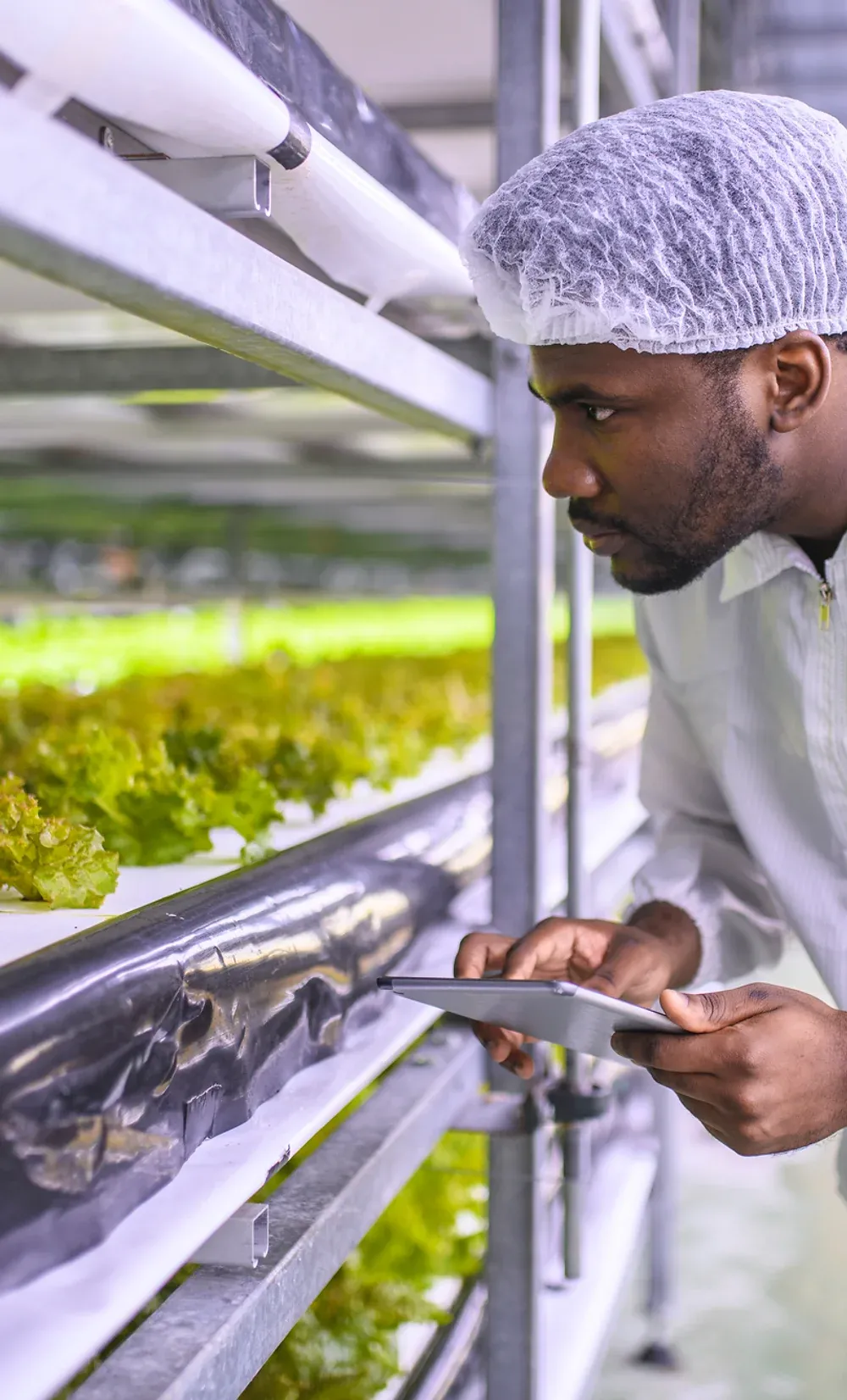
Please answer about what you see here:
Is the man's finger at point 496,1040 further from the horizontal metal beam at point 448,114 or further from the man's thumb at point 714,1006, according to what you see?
the horizontal metal beam at point 448,114

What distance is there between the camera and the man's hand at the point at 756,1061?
104 cm

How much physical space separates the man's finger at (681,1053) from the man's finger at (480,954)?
252 millimetres

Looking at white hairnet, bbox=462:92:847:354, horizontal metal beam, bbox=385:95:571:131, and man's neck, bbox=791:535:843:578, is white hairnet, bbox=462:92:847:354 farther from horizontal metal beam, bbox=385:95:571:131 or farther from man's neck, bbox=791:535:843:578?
horizontal metal beam, bbox=385:95:571:131

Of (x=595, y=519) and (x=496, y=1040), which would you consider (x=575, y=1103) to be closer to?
(x=496, y=1040)

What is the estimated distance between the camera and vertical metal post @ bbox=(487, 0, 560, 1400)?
1565 millimetres

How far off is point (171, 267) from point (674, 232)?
0.52 meters

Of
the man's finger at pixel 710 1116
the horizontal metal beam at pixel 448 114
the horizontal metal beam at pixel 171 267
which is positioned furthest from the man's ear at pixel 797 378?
the horizontal metal beam at pixel 448 114

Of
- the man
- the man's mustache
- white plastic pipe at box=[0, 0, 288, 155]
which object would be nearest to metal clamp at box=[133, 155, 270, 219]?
white plastic pipe at box=[0, 0, 288, 155]

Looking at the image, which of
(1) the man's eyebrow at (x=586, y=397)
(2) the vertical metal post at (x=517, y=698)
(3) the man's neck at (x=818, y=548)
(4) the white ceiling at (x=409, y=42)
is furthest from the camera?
(4) the white ceiling at (x=409, y=42)

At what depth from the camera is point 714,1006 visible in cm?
106

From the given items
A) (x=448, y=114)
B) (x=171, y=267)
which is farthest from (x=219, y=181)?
(x=448, y=114)

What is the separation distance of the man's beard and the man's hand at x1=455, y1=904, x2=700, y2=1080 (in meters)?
0.36

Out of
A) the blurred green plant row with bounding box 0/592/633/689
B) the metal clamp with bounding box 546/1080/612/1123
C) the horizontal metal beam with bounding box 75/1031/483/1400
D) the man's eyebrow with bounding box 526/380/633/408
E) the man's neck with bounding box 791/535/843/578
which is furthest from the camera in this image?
the blurred green plant row with bounding box 0/592/633/689

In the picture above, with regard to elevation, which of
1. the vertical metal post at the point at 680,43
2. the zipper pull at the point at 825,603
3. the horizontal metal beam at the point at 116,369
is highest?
the vertical metal post at the point at 680,43
